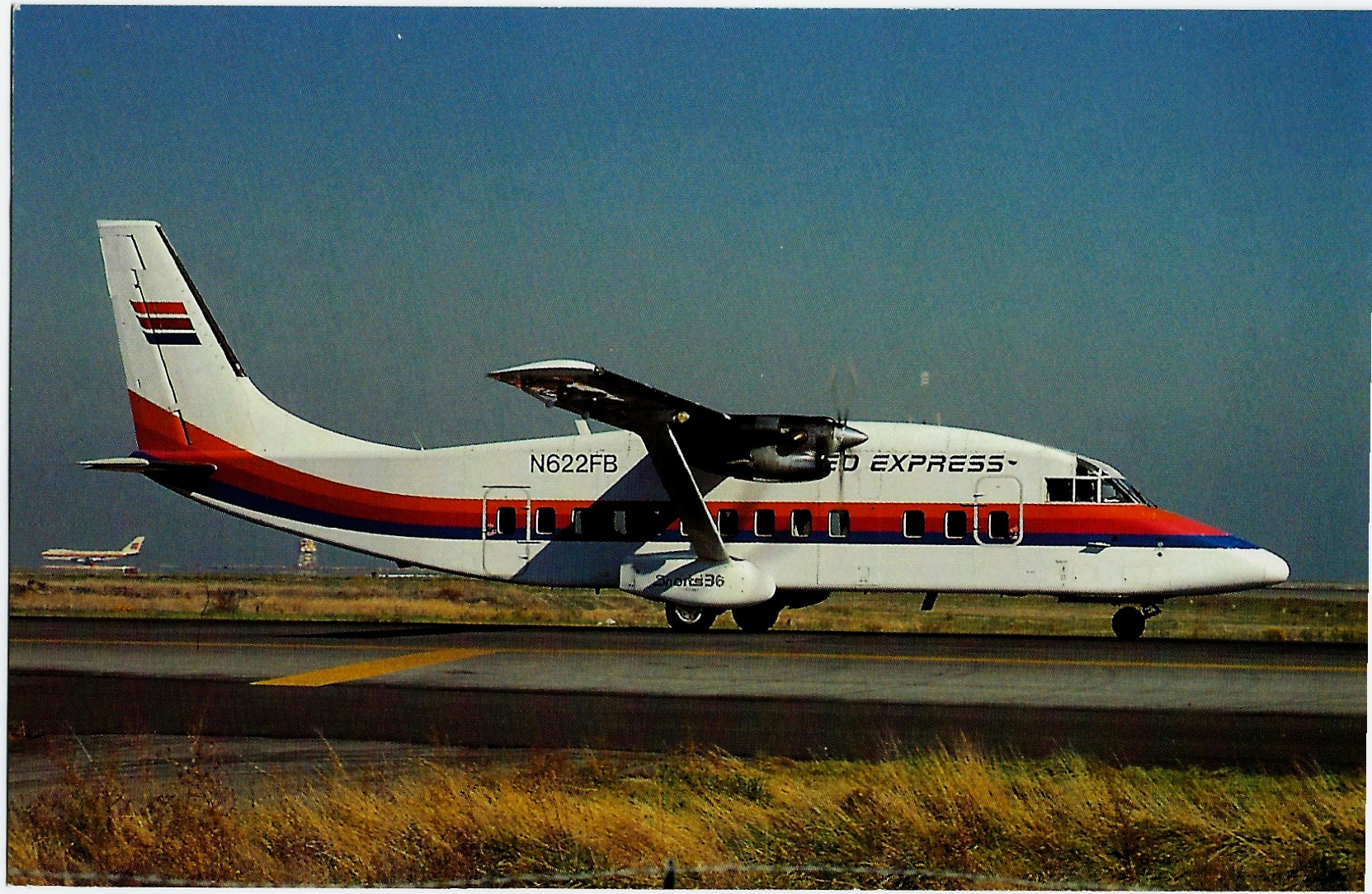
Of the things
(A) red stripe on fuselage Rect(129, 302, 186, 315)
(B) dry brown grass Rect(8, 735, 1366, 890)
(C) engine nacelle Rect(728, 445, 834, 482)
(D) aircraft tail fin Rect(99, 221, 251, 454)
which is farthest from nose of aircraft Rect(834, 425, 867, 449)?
(B) dry brown grass Rect(8, 735, 1366, 890)

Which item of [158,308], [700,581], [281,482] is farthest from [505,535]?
[158,308]

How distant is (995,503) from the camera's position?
2564 cm

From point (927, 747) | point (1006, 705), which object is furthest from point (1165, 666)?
point (927, 747)

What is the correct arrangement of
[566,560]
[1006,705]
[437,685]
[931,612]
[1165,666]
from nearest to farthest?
[1006,705]
[437,685]
[1165,666]
[566,560]
[931,612]

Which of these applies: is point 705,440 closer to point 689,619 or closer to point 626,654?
point 689,619

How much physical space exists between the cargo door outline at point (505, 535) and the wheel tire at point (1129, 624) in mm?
10315

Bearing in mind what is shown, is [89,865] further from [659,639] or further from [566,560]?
[566,560]

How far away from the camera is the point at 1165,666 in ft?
65.1

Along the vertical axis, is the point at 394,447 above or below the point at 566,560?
above

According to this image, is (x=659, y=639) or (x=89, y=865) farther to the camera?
(x=659, y=639)

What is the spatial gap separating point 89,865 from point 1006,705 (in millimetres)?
9207

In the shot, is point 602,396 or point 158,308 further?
point 158,308

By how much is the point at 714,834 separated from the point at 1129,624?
53.4ft

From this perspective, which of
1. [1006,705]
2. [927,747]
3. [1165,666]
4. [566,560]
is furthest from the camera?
[566,560]
